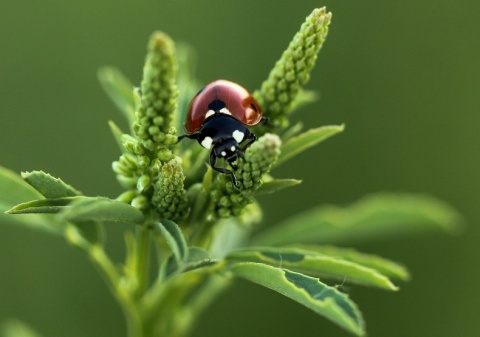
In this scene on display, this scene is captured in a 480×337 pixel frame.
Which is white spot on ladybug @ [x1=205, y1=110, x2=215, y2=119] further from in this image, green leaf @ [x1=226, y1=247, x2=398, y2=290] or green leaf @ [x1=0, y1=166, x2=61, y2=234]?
green leaf @ [x1=0, y1=166, x2=61, y2=234]

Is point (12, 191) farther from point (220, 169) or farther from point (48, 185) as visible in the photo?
point (220, 169)

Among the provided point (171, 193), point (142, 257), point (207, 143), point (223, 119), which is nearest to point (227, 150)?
point (207, 143)

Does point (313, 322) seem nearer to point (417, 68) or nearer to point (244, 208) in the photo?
point (417, 68)

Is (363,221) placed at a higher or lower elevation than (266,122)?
lower

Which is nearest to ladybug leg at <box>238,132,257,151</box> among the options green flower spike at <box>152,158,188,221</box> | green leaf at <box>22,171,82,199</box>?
green flower spike at <box>152,158,188,221</box>

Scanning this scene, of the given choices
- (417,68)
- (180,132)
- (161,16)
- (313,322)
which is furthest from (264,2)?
(180,132)

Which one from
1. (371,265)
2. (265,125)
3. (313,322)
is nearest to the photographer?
(265,125)
